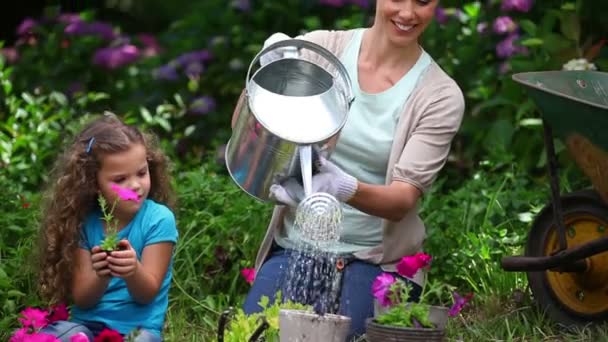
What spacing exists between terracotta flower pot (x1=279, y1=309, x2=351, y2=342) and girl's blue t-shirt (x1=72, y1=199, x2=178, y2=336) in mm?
613

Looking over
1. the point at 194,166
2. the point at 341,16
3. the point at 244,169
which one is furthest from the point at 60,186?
the point at 341,16

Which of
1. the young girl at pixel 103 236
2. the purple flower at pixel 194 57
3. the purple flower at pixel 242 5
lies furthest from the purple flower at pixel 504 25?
the young girl at pixel 103 236

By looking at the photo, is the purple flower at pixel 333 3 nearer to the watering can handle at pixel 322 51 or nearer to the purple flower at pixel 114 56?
the purple flower at pixel 114 56

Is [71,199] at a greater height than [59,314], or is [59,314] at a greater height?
[71,199]

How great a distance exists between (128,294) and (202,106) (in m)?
2.42

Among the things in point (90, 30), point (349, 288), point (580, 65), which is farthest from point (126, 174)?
point (90, 30)

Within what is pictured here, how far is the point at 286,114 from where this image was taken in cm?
305

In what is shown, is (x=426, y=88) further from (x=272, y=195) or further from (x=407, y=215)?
(x=272, y=195)

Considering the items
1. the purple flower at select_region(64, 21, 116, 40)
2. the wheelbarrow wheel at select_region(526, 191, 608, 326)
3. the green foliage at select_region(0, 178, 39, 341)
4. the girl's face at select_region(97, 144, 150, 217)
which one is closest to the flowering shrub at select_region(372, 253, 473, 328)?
the wheelbarrow wheel at select_region(526, 191, 608, 326)

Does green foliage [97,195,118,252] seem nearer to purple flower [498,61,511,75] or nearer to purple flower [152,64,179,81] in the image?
purple flower [498,61,511,75]

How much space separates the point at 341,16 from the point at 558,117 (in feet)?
9.24

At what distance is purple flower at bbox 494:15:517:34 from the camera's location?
5066 millimetres

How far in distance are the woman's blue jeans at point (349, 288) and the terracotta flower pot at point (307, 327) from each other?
1.98 feet

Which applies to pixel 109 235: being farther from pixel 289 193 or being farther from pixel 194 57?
pixel 194 57
